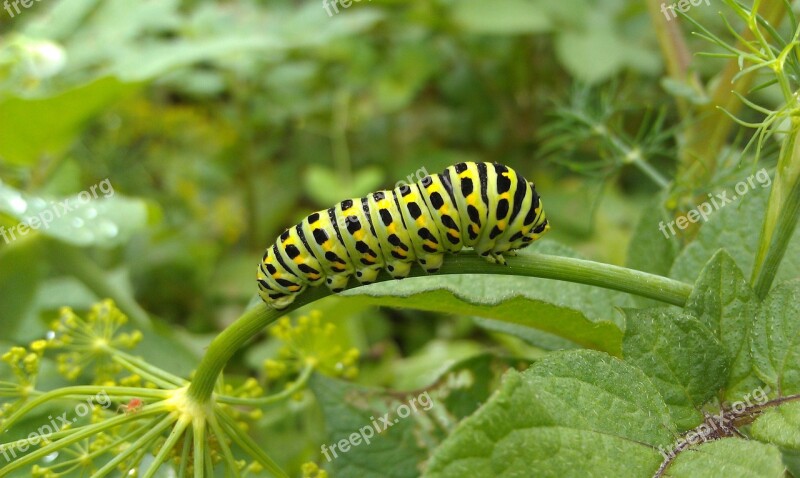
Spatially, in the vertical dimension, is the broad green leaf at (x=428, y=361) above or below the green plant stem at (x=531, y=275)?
below

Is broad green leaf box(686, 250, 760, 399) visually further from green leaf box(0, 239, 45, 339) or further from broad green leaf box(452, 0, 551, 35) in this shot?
broad green leaf box(452, 0, 551, 35)

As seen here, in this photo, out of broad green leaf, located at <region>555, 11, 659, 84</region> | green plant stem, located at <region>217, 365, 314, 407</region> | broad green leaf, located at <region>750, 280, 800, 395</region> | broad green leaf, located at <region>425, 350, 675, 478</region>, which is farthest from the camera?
broad green leaf, located at <region>555, 11, 659, 84</region>

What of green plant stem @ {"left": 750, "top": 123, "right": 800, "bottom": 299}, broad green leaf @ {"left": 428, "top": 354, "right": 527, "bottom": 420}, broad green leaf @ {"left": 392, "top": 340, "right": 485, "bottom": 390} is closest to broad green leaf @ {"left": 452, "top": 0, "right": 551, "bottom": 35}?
broad green leaf @ {"left": 392, "top": 340, "right": 485, "bottom": 390}

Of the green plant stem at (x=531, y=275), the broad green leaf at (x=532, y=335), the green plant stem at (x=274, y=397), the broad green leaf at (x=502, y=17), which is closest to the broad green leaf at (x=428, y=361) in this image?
the green plant stem at (x=274, y=397)

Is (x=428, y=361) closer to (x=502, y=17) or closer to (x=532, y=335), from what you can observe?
(x=532, y=335)

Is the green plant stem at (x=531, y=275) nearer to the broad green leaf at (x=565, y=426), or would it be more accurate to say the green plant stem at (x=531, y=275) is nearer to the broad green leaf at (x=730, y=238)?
the broad green leaf at (x=565, y=426)
